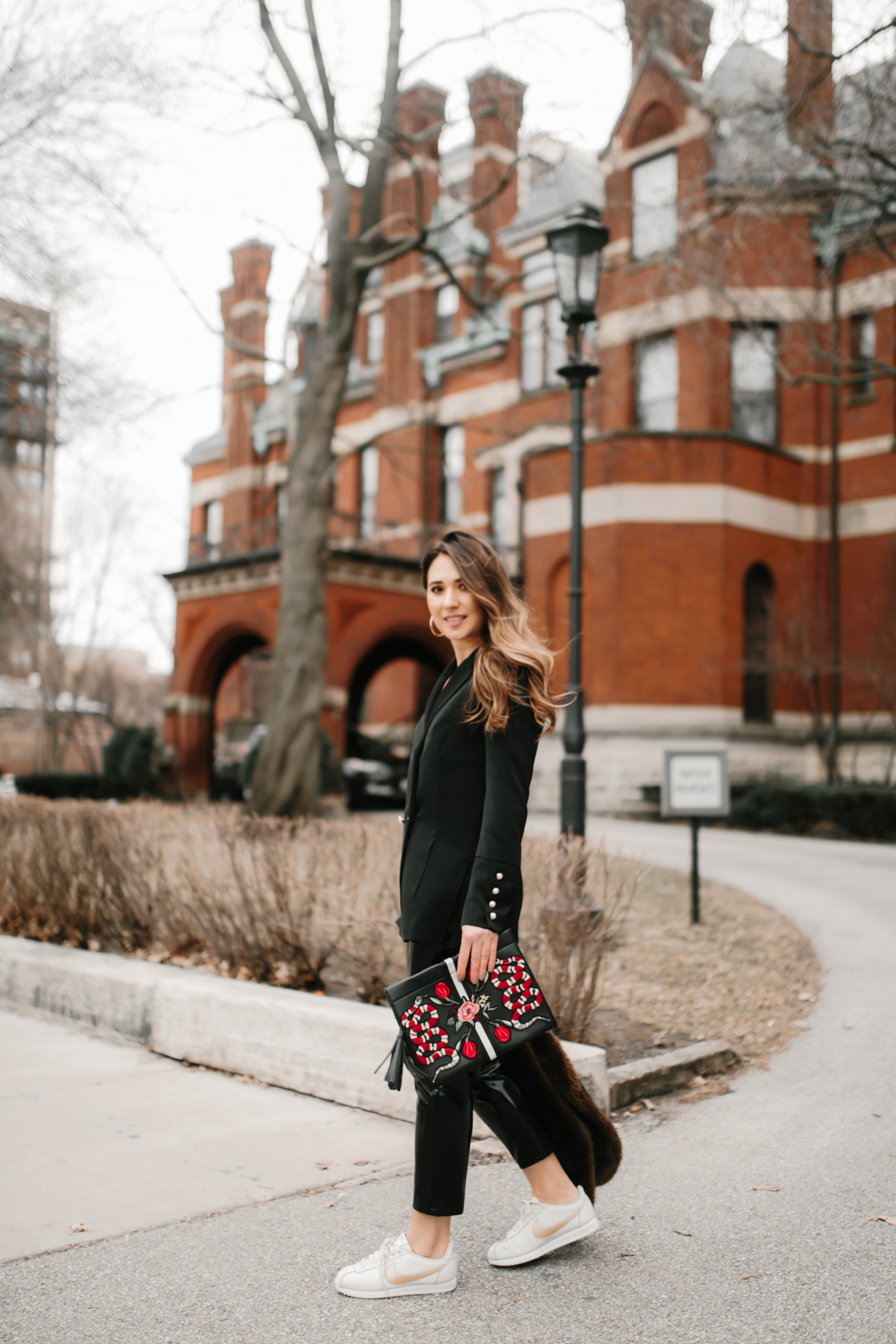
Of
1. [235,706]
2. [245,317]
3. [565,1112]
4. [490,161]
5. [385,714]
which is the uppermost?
[490,161]

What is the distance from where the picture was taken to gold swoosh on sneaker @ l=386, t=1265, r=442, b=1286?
9.95 feet

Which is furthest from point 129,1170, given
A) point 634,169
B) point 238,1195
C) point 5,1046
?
point 634,169

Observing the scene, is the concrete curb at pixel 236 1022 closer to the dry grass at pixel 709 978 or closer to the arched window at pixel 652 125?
the dry grass at pixel 709 978

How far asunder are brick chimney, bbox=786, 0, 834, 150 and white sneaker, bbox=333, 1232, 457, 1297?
40.4 feet

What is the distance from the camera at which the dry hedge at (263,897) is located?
221 inches

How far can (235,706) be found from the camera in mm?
43594

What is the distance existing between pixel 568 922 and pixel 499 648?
2533mm

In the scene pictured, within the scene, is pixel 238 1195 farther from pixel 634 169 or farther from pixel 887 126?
pixel 634 169

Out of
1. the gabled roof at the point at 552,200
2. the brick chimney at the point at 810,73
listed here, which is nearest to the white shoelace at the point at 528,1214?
the brick chimney at the point at 810,73

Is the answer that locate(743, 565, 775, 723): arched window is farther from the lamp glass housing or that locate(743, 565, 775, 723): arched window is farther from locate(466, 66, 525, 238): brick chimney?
the lamp glass housing

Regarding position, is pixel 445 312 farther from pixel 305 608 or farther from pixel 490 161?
pixel 305 608

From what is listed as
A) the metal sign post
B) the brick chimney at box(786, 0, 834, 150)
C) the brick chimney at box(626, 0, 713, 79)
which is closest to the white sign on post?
the metal sign post

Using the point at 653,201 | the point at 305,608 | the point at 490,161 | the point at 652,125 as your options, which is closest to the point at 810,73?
the point at 653,201

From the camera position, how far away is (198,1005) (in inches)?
214
